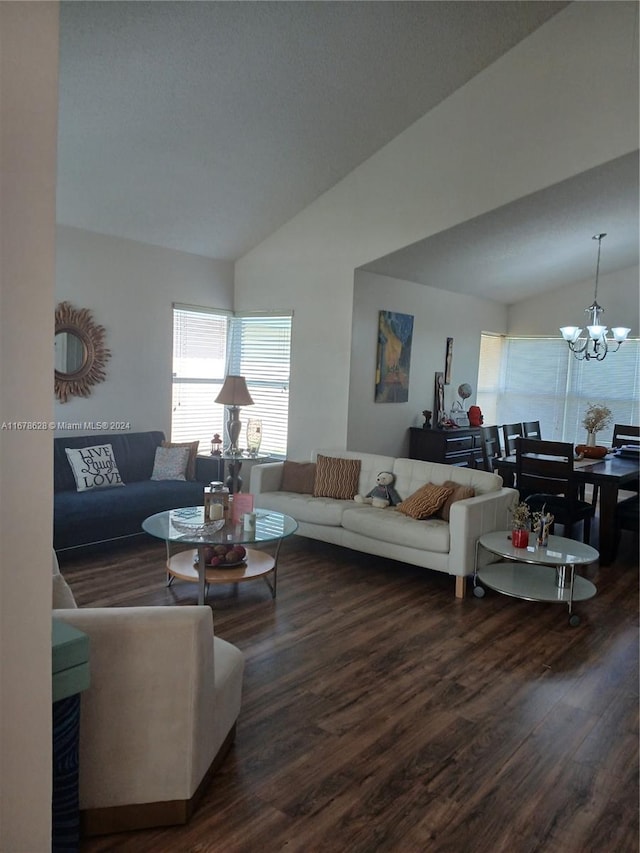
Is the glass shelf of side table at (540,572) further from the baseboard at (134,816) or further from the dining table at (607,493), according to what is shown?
the baseboard at (134,816)

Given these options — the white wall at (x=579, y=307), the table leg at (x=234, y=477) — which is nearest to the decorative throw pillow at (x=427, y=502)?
the table leg at (x=234, y=477)

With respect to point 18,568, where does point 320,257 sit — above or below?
above

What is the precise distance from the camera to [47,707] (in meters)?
1.69

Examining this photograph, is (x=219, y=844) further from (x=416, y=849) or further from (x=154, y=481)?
(x=154, y=481)

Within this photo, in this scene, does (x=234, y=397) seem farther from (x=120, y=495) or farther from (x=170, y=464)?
(x=120, y=495)

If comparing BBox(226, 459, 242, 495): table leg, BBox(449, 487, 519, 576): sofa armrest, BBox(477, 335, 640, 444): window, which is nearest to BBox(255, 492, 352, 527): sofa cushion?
BBox(226, 459, 242, 495): table leg

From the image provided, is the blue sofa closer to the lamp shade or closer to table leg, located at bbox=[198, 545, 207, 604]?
the lamp shade

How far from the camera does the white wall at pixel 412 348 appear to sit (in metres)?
6.32

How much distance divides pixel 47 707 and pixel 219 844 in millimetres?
816

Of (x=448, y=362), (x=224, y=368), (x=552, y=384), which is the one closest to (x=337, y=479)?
(x=224, y=368)

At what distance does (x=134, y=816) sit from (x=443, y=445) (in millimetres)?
5311

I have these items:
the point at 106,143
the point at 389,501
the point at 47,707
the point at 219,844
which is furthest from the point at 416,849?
the point at 106,143

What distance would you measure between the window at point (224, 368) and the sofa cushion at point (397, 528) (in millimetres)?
2018

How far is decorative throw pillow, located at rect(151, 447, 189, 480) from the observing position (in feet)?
19.4
